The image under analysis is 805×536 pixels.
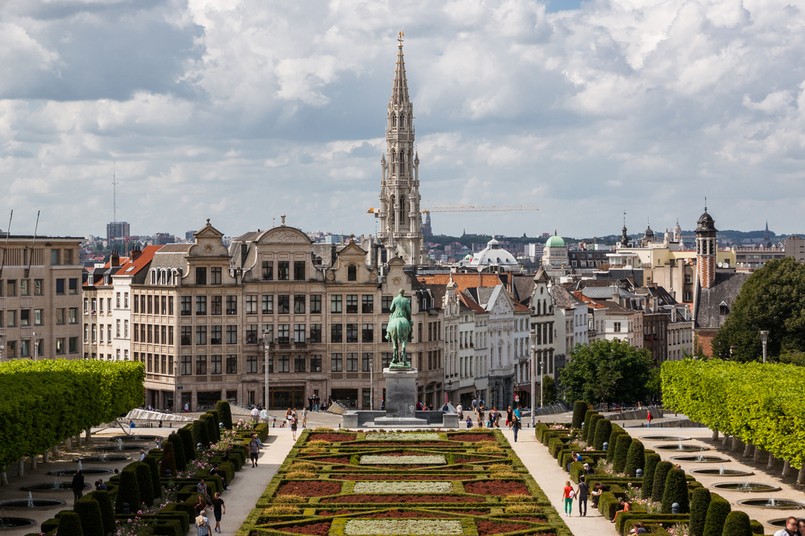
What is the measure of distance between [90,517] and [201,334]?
8326 centimetres

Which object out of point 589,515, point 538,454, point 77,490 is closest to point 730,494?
point 589,515

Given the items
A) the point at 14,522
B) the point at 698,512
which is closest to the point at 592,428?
the point at 698,512

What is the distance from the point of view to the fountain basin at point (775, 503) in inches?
3036

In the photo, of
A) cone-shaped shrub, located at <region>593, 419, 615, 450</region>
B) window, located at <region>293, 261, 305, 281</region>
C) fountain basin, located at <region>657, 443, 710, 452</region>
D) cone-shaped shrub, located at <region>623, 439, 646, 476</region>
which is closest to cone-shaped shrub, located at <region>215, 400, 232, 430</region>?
cone-shaped shrub, located at <region>593, 419, 615, 450</region>

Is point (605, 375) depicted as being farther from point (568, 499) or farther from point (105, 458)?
point (568, 499)

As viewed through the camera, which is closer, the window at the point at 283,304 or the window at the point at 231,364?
the window at the point at 231,364

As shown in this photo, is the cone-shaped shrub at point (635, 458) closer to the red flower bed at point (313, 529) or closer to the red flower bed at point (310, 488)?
the red flower bed at point (310, 488)

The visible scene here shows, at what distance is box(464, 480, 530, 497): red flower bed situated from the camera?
3216 inches

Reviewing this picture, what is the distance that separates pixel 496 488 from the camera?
83.1 meters

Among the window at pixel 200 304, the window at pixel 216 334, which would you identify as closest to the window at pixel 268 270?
the window at pixel 200 304

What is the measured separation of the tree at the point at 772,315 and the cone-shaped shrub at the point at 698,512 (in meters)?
86.9

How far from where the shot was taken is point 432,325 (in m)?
153

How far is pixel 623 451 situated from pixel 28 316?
61505mm

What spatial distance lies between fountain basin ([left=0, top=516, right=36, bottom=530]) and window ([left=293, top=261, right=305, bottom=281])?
74939 mm
